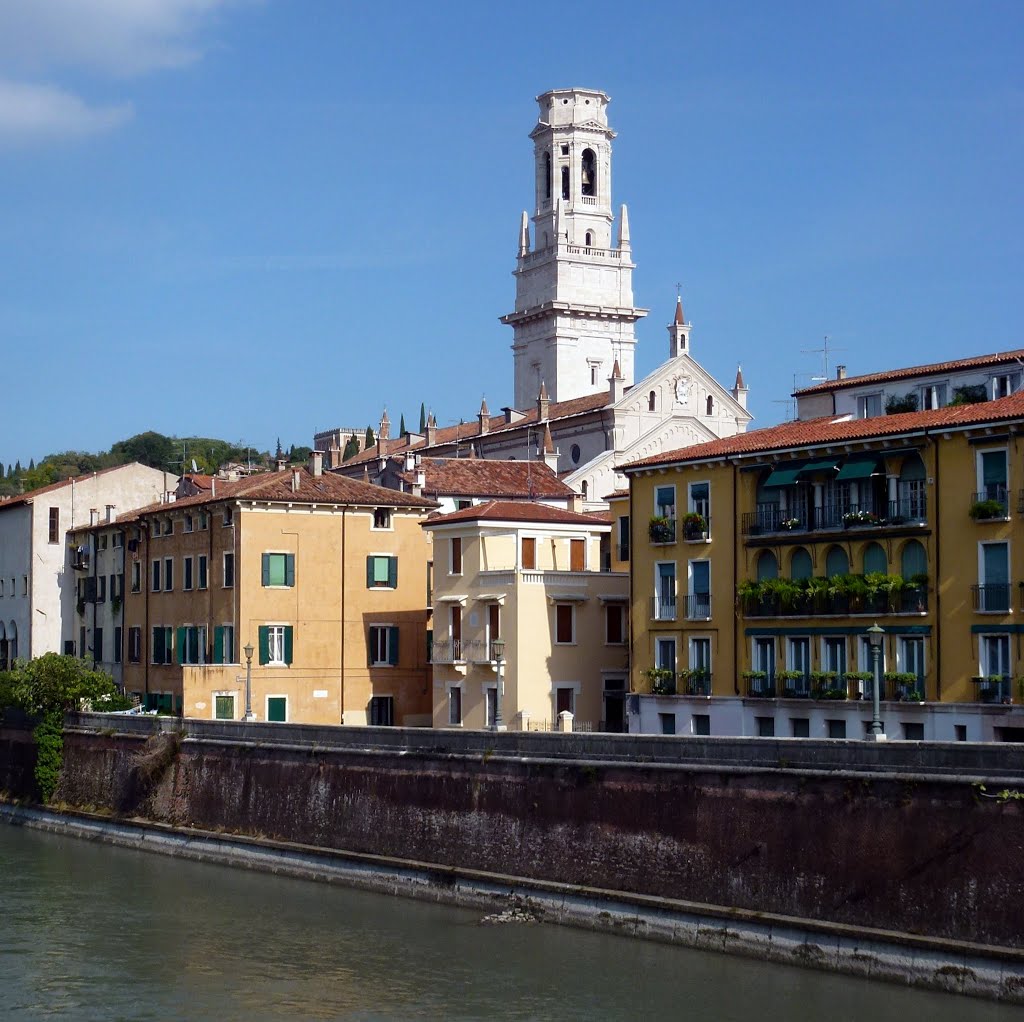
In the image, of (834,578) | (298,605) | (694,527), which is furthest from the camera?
(298,605)

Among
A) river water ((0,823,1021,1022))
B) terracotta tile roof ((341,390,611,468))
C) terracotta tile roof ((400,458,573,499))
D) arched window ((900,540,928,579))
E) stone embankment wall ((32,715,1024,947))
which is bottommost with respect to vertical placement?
river water ((0,823,1021,1022))

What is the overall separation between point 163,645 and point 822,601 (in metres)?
28.7

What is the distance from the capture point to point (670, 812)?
36125 millimetres

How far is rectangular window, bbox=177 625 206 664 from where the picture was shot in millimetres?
61375

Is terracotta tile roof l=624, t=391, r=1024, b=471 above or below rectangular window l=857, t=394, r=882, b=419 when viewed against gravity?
below

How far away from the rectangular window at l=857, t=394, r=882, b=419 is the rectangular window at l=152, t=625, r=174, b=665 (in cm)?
2537

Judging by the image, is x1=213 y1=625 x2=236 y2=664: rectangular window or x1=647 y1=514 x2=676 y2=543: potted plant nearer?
x1=647 y1=514 x2=676 y2=543: potted plant

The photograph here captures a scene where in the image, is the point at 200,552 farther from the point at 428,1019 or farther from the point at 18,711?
the point at 428,1019

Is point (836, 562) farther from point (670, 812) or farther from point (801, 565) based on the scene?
point (670, 812)

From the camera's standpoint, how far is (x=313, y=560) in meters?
60.7

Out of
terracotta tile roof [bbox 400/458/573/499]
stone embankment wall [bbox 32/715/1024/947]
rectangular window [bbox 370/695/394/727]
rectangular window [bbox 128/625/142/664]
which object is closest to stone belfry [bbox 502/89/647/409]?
terracotta tile roof [bbox 400/458/573/499]

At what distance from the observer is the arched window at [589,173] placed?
118 metres

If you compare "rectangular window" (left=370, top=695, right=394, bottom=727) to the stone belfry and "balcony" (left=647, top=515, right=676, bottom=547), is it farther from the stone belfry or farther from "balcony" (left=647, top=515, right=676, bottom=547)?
the stone belfry

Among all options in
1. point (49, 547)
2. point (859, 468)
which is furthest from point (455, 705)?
point (49, 547)
